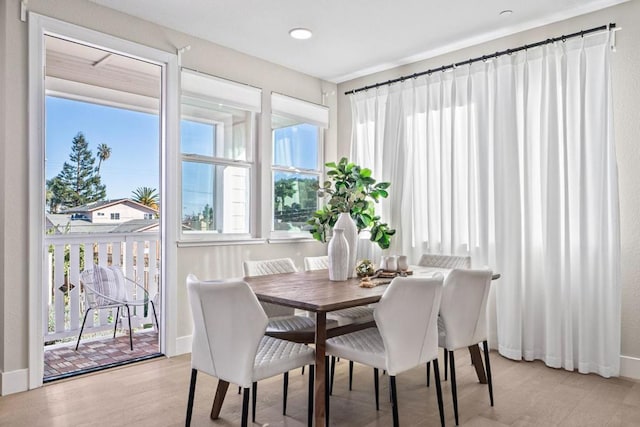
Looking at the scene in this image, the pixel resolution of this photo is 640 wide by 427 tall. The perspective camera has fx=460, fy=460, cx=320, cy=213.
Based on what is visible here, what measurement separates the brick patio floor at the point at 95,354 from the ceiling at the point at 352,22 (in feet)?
9.25

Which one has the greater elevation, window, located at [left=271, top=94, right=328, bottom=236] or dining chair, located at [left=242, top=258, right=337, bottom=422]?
window, located at [left=271, top=94, right=328, bottom=236]

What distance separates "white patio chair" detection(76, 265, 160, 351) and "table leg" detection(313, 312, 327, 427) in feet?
8.62

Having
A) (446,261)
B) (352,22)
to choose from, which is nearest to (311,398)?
(446,261)

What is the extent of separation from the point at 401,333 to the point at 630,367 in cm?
221

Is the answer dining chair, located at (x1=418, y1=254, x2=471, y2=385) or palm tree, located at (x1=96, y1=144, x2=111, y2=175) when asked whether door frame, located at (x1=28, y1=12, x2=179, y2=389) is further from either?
dining chair, located at (x1=418, y1=254, x2=471, y2=385)

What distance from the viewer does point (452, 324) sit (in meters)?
2.73

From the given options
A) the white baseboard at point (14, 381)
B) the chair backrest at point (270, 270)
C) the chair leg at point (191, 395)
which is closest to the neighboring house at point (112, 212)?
the white baseboard at point (14, 381)

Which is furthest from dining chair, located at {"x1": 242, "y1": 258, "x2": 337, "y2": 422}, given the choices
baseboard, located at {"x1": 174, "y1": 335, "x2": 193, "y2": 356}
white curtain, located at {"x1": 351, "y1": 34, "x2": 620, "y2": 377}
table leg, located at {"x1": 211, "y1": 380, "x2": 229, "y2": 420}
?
white curtain, located at {"x1": 351, "y1": 34, "x2": 620, "y2": 377}

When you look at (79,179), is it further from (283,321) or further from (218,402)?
(218,402)

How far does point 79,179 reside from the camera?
502 centimetres

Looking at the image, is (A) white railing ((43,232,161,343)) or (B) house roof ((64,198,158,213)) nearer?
(A) white railing ((43,232,161,343))

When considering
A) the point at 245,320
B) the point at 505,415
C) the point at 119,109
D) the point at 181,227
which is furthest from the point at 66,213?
the point at 505,415

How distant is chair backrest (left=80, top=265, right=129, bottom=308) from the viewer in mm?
4441

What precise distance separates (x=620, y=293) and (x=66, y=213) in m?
5.16
